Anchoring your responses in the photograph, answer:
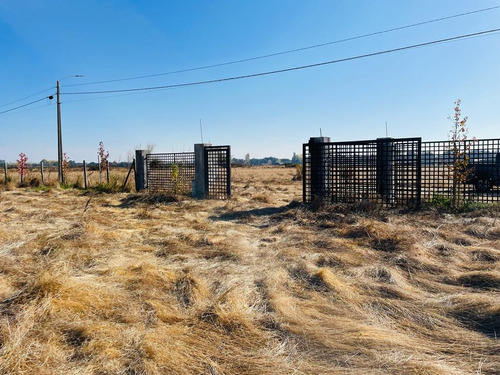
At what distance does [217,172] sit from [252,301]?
887 centimetres

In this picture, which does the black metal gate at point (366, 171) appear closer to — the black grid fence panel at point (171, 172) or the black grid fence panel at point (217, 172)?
the black grid fence panel at point (217, 172)

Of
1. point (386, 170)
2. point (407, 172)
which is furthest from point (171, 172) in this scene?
point (407, 172)

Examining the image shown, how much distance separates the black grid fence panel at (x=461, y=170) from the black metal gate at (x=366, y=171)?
0.40 metres

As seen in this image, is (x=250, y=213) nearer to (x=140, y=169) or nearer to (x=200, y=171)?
(x=200, y=171)

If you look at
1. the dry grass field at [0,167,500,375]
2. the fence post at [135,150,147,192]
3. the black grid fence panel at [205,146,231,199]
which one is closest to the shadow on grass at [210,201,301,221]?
the dry grass field at [0,167,500,375]

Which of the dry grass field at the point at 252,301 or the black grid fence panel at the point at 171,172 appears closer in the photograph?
the dry grass field at the point at 252,301

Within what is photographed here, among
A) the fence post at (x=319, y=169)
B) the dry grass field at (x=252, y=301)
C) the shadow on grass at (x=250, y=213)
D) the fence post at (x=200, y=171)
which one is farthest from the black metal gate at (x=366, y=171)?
the fence post at (x=200, y=171)

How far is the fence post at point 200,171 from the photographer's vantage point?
38.8 ft

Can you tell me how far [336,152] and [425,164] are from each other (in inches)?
82.0

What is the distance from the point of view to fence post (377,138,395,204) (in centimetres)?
843

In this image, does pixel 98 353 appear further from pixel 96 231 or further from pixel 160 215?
pixel 160 215

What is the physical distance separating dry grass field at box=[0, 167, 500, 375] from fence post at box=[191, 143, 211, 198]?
18.5 ft

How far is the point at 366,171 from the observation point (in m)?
8.69

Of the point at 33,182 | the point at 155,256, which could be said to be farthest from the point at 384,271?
the point at 33,182
